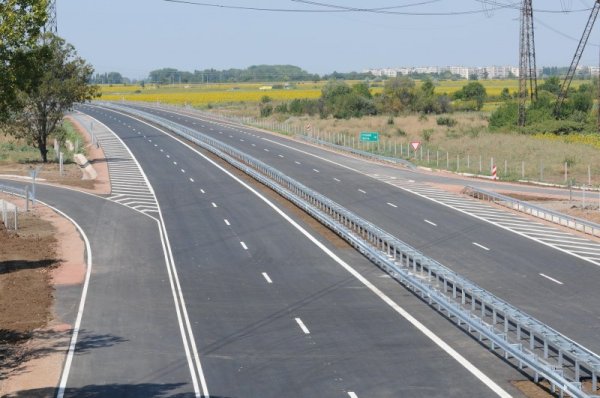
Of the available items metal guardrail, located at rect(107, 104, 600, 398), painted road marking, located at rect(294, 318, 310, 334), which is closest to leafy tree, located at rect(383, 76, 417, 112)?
metal guardrail, located at rect(107, 104, 600, 398)

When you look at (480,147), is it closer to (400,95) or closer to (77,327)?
(77,327)

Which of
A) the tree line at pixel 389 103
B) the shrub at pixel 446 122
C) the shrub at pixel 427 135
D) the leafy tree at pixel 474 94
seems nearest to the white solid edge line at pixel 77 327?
the shrub at pixel 427 135

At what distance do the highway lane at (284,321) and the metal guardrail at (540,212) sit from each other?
1411 cm

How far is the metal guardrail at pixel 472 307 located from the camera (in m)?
23.6

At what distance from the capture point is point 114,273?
1583 inches

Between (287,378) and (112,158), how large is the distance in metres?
61.8

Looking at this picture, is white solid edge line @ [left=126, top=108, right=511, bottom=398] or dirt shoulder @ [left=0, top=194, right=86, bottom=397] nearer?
white solid edge line @ [left=126, top=108, right=511, bottom=398]

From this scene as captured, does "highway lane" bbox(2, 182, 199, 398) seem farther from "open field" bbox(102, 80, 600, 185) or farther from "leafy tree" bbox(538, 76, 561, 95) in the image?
"leafy tree" bbox(538, 76, 561, 95)

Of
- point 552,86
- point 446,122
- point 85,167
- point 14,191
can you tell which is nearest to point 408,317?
point 14,191

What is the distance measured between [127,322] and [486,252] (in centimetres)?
1834

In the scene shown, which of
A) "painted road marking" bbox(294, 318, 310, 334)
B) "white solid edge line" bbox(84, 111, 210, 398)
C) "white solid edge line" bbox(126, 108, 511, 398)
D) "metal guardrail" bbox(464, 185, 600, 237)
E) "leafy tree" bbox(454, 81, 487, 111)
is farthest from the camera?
"leafy tree" bbox(454, 81, 487, 111)

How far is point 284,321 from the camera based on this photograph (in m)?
31.2

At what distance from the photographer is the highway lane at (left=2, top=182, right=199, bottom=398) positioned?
24.7 meters

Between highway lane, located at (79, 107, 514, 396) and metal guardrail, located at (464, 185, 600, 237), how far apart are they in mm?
14115
